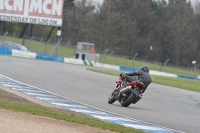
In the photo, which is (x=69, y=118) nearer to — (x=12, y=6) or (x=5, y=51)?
(x=5, y=51)

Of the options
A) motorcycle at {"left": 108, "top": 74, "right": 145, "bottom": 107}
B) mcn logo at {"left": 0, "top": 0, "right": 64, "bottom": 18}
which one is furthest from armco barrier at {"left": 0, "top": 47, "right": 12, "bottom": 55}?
motorcycle at {"left": 108, "top": 74, "right": 145, "bottom": 107}

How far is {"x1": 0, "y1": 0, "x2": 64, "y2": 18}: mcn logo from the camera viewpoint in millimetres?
53406

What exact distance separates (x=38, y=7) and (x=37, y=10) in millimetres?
324

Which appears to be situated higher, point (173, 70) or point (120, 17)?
point (120, 17)

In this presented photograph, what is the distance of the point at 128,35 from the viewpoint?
78125 millimetres

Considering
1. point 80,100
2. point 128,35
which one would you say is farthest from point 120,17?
point 80,100

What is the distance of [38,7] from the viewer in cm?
5341

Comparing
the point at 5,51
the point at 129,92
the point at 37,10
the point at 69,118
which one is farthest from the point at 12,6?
the point at 69,118

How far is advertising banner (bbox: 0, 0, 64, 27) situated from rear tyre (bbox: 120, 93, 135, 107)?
37.5 metres

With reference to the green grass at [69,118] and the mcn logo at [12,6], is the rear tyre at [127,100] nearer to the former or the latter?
the green grass at [69,118]

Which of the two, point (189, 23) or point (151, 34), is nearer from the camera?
point (189, 23)

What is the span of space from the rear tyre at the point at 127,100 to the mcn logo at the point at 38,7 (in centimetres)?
3762

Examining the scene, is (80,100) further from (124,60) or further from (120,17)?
(120,17)

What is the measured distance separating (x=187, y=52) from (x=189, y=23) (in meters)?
4.83
